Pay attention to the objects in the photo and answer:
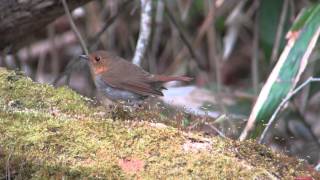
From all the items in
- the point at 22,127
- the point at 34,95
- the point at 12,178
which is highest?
the point at 34,95

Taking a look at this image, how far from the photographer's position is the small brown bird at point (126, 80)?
410 cm

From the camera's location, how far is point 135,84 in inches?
164

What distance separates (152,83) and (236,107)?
3.39 ft

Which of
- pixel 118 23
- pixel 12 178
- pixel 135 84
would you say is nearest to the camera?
pixel 12 178

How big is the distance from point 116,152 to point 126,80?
1841 mm

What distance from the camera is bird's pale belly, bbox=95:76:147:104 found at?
4117 millimetres

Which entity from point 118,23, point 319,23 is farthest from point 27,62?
point 319,23

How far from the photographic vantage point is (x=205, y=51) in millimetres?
6793

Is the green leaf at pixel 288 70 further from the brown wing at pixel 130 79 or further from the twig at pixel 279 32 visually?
the twig at pixel 279 32

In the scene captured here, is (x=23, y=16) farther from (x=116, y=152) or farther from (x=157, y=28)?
(x=116, y=152)

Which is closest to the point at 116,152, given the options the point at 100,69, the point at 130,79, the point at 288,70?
the point at 288,70

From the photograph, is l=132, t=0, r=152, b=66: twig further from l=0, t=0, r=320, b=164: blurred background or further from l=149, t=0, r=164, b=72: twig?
l=149, t=0, r=164, b=72: twig

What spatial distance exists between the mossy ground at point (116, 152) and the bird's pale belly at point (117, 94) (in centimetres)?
137

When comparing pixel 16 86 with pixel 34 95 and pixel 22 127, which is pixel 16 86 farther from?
pixel 22 127
